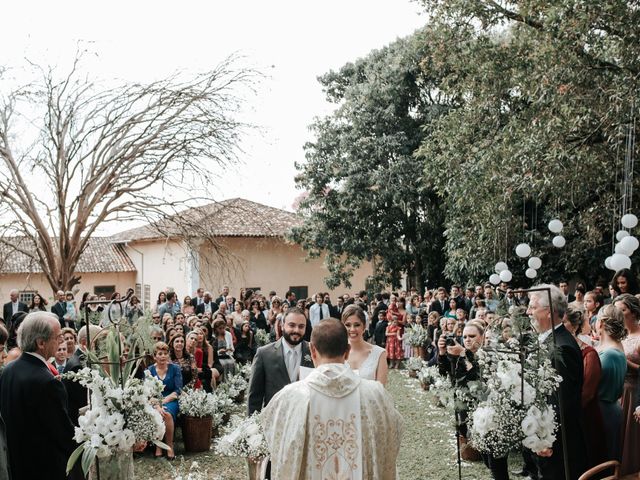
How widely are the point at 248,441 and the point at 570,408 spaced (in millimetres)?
2551

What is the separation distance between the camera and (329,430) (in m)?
3.58

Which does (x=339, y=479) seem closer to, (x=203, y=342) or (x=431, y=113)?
(x=203, y=342)

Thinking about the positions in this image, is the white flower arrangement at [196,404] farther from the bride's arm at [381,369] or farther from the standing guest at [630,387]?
the standing guest at [630,387]

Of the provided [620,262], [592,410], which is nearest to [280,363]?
[592,410]

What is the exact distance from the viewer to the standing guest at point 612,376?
18.0 ft

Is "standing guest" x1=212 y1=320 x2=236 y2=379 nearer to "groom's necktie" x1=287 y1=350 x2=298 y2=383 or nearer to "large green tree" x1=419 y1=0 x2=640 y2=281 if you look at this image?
"large green tree" x1=419 y1=0 x2=640 y2=281

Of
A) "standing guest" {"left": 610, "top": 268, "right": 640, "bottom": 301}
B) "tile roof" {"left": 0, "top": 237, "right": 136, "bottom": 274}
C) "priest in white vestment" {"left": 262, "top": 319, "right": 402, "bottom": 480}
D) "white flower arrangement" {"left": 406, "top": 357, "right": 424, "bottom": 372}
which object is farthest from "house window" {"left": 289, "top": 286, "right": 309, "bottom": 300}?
"priest in white vestment" {"left": 262, "top": 319, "right": 402, "bottom": 480}

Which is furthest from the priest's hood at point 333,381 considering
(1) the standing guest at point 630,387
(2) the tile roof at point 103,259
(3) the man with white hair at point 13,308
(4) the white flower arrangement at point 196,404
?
(2) the tile roof at point 103,259

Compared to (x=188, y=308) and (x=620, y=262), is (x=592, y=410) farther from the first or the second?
(x=188, y=308)

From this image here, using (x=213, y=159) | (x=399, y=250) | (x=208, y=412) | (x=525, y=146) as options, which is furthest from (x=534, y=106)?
(x=399, y=250)

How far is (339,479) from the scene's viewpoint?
11.7ft

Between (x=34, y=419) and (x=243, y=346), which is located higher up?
(x=34, y=419)

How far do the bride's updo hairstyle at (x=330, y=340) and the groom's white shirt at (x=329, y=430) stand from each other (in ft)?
0.25

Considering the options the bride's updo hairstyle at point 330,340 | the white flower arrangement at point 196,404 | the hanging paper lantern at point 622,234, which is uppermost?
the hanging paper lantern at point 622,234
